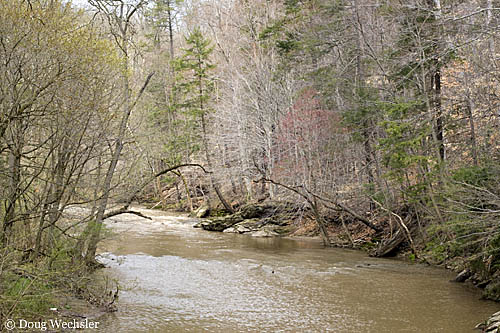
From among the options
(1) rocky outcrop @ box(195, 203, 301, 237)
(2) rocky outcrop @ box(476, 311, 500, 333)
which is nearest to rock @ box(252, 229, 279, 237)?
(1) rocky outcrop @ box(195, 203, 301, 237)

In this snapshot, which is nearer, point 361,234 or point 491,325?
point 491,325

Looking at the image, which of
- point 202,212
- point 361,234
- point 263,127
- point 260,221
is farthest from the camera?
point 202,212

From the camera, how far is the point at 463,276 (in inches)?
445

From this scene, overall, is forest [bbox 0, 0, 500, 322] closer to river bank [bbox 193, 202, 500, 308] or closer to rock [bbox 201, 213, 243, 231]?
river bank [bbox 193, 202, 500, 308]

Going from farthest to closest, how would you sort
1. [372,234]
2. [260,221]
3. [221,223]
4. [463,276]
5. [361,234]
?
[221,223] < [260,221] < [361,234] < [372,234] < [463,276]

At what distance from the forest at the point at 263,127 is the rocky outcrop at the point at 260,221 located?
73 cm

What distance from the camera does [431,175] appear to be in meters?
12.6

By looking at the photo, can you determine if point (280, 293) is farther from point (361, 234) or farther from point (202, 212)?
point (202, 212)

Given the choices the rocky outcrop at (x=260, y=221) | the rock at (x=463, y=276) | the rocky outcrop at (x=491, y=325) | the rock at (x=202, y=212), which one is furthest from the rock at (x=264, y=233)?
the rocky outcrop at (x=491, y=325)

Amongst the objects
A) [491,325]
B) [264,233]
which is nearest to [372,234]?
[264,233]

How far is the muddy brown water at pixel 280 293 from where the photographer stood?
26.7ft

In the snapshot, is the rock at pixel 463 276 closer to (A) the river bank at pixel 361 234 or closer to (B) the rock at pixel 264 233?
(A) the river bank at pixel 361 234

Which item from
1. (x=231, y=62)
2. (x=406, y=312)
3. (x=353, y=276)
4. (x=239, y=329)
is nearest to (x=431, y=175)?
(x=353, y=276)

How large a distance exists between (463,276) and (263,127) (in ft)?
50.5
